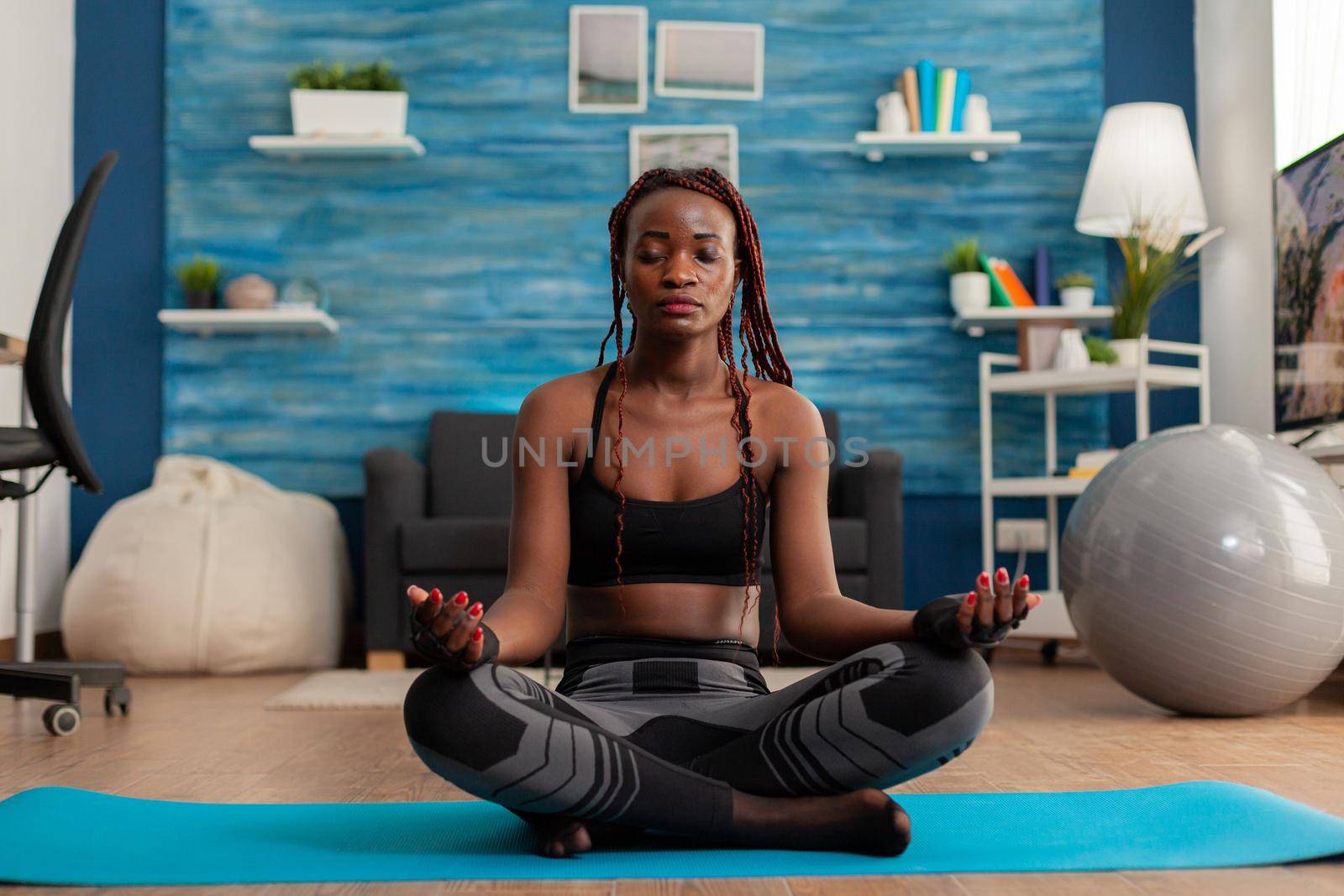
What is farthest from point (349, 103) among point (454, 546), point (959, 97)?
point (959, 97)

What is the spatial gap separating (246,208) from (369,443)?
931mm

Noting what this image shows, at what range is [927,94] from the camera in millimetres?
4461

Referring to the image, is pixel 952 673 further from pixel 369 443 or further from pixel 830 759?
pixel 369 443

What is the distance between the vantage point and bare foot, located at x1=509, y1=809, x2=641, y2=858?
1409 mm

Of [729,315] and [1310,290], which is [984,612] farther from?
[1310,290]

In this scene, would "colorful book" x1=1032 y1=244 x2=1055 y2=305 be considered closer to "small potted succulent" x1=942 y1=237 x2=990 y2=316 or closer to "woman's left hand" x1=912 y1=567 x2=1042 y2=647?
"small potted succulent" x1=942 y1=237 x2=990 y2=316

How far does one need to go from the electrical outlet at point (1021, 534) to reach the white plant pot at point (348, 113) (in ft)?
8.11

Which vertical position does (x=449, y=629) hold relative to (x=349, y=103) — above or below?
below

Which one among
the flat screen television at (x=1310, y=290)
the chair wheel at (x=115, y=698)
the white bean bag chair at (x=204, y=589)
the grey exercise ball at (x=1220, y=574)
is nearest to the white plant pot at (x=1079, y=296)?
the flat screen television at (x=1310, y=290)

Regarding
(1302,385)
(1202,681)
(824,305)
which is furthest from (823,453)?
(824,305)

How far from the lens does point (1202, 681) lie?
8.54 ft

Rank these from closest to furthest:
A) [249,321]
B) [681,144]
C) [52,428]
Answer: [52,428]
[249,321]
[681,144]

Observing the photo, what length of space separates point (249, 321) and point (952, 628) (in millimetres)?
3536

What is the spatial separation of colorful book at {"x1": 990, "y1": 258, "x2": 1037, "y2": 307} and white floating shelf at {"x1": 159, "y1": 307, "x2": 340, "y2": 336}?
7.46 feet
